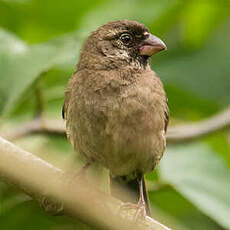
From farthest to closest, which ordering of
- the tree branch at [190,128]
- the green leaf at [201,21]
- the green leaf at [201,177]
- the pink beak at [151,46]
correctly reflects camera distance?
1. the green leaf at [201,21]
2. the tree branch at [190,128]
3. the pink beak at [151,46]
4. the green leaf at [201,177]

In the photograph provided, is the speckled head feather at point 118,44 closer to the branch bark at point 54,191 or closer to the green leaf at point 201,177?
the green leaf at point 201,177

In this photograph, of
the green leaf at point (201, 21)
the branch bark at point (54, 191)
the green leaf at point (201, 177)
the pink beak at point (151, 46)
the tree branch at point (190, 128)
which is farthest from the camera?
the green leaf at point (201, 21)

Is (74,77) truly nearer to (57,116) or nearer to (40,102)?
(40,102)

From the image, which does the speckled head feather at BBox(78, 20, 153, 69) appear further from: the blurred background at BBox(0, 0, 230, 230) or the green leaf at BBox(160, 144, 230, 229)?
the green leaf at BBox(160, 144, 230, 229)

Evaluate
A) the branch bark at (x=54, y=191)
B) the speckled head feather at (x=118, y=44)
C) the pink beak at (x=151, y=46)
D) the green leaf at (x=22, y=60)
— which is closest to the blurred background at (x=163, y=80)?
the green leaf at (x=22, y=60)

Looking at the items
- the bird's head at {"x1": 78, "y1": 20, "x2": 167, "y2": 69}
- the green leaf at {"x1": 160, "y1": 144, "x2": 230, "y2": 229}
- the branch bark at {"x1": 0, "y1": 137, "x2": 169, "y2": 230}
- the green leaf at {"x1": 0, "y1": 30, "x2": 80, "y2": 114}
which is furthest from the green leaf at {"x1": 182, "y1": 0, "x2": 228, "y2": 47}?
the branch bark at {"x1": 0, "y1": 137, "x2": 169, "y2": 230}
